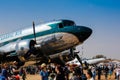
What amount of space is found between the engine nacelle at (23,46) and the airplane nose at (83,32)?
4821 mm

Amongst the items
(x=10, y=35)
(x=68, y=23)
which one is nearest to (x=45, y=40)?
(x=68, y=23)

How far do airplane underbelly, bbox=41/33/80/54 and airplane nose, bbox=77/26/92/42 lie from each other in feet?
1.64

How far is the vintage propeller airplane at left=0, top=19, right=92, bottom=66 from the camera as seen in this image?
3173 centimetres

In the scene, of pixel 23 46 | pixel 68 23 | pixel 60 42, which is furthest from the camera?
pixel 68 23

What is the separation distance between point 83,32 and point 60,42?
2.50 meters

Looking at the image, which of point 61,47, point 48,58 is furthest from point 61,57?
point 61,47

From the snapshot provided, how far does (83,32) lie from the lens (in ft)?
104

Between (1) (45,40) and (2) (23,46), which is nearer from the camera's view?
(2) (23,46)

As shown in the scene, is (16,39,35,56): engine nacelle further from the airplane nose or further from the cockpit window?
the airplane nose

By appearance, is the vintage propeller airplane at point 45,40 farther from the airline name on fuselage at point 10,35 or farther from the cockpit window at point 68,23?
the airline name on fuselage at point 10,35

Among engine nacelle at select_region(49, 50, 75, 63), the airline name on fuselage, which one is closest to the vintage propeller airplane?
the airline name on fuselage

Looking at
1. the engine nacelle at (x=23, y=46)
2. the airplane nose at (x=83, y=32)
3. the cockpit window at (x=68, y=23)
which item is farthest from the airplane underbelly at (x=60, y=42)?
the engine nacelle at (x=23, y=46)

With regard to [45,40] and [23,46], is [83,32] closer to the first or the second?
[45,40]

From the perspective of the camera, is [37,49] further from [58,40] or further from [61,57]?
[61,57]
